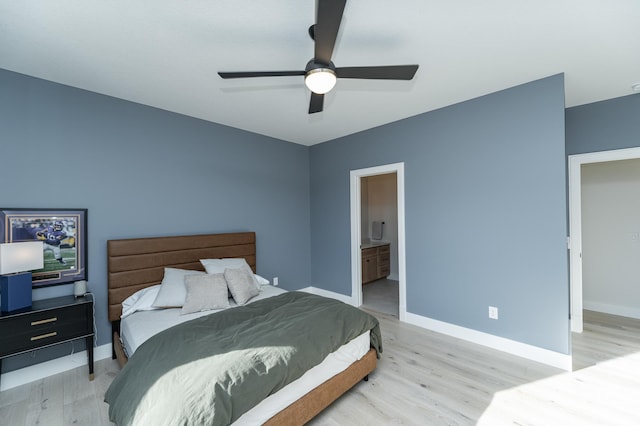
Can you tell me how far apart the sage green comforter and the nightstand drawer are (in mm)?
997

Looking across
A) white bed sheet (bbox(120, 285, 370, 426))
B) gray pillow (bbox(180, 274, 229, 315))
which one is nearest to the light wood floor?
white bed sheet (bbox(120, 285, 370, 426))

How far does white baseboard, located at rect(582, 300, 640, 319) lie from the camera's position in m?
3.53

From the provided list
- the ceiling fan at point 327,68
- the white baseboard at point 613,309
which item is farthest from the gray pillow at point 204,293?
the white baseboard at point 613,309

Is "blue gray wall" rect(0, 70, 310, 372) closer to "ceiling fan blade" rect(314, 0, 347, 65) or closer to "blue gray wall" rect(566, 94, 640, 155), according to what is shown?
"ceiling fan blade" rect(314, 0, 347, 65)

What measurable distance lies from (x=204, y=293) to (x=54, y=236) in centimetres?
148

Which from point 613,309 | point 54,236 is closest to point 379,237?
point 613,309

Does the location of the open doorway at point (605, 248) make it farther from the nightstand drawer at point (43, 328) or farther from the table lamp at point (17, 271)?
the table lamp at point (17, 271)

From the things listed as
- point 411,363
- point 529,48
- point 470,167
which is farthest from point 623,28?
point 411,363

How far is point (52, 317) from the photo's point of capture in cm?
217

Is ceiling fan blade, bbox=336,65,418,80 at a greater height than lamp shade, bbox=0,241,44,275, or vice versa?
ceiling fan blade, bbox=336,65,418,80

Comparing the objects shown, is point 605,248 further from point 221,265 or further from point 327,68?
point 221,265

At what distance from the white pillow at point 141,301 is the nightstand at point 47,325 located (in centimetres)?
32

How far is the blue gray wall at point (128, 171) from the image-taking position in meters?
2.39

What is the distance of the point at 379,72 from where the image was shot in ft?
5.73
